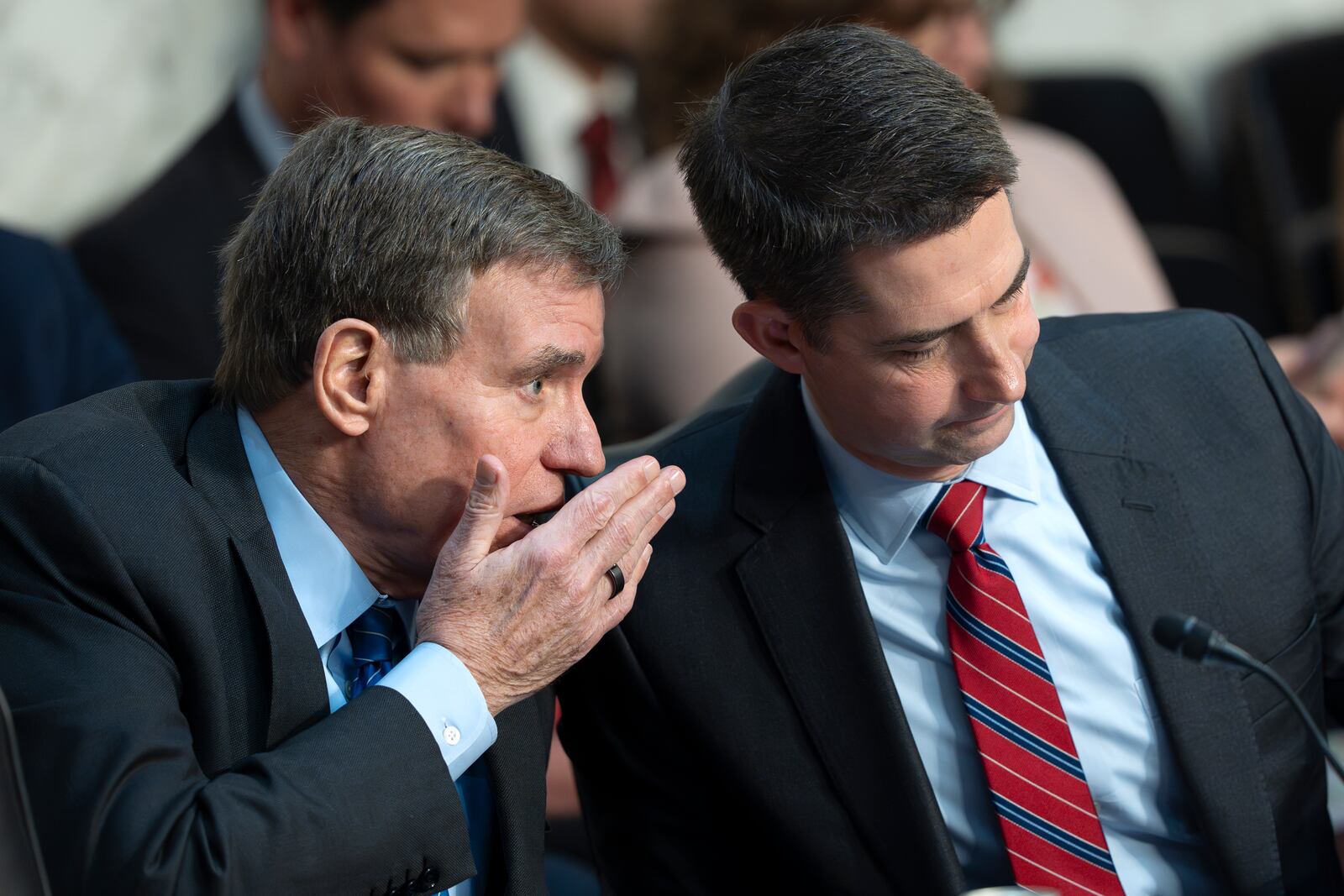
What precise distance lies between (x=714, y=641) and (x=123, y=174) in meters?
1.87

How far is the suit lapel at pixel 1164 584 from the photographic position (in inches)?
56.6

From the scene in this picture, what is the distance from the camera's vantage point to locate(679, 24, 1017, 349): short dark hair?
133 centimetres

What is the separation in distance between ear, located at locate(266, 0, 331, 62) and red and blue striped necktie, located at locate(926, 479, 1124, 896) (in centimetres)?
168

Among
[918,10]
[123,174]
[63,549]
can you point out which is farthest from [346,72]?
[63,549]

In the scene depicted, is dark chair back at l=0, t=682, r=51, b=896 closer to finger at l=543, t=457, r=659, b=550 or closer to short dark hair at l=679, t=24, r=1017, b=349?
finger at l=543, t=457, r=659, b=550

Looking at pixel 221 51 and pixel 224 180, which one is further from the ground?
pixel 221 51

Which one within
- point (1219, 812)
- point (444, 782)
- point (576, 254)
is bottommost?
point (1219, 812)

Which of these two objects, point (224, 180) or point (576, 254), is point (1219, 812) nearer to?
point (576, 254)

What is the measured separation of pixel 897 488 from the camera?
152 centimetres

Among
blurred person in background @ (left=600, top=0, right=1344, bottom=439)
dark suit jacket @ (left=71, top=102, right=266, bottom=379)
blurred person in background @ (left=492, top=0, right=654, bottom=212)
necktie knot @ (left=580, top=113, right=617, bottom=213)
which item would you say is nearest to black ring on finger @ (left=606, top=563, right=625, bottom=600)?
blurred person in background @ (left=600, top=0, right=1344, bottom=439)

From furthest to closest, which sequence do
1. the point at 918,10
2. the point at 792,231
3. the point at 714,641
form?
the point at 918,10 → the point at 714,641 → the point at 792,231

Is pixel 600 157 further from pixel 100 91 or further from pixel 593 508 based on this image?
pixel 593 508

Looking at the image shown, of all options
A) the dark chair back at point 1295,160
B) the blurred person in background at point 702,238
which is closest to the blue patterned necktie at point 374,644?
the blurred person in background at point 702,238

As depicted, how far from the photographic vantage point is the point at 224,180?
2.62 meters
